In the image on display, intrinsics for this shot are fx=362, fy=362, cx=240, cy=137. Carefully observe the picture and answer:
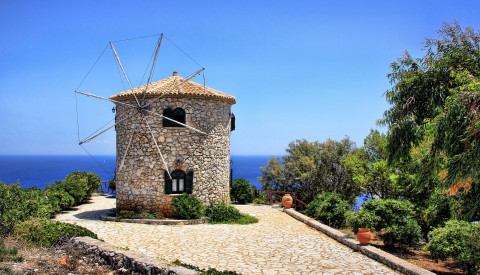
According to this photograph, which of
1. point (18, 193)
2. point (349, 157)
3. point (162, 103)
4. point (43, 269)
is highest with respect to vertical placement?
point (162, 103)

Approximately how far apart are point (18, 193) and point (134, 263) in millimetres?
6114

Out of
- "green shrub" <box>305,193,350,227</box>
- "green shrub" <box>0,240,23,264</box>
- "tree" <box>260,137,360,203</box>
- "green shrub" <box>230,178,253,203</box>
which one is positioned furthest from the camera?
"tree" <box>260,137,360,203</box>

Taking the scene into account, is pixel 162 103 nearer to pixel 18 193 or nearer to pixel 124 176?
pixel 124 176

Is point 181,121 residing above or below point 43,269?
above

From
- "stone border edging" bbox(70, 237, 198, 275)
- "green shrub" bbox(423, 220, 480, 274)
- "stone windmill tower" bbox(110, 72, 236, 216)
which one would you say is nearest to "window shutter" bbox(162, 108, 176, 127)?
"stone windmill tower" bbox(110, 72, 236, 216)

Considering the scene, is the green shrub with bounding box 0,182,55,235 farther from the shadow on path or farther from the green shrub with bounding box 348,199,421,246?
the green shrub with bounding box 348,199,421,246

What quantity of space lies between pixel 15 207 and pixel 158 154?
235 inches

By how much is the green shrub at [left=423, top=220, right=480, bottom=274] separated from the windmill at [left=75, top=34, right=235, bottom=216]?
9808mm

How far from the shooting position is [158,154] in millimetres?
16078

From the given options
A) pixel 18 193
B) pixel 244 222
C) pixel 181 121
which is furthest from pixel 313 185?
pixel 18 193

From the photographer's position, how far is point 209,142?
16.9 metres

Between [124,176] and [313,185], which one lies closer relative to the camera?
[124,176]

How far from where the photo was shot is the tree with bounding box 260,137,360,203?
2427 cm

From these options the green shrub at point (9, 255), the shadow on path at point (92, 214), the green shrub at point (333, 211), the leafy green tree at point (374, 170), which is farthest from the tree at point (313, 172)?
the green shrub at point (9, 255)
